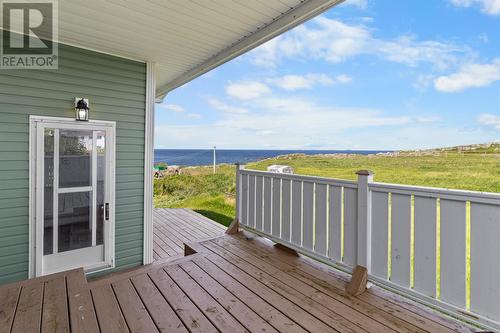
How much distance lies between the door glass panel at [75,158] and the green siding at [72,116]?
25 cm

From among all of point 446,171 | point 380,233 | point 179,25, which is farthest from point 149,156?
point 446,171

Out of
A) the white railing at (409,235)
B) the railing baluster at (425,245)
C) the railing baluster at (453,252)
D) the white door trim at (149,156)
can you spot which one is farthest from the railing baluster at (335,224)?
the white door trim at (149,156)

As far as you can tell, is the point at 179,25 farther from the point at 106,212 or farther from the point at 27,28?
the point at 106,212

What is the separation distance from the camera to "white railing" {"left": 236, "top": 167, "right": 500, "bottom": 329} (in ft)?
5.20

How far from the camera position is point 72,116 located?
3.03 metres

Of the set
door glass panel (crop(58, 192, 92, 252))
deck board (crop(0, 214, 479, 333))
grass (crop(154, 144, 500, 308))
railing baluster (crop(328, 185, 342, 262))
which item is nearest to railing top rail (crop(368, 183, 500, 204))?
railing baluster (crop(328, 185, 342, 262))

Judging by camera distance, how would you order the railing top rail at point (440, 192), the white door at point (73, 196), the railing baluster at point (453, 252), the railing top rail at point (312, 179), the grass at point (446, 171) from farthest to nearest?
the grass at point (446, 171) < the white door at point (73, 196) < the railing top rail at point (312, 179) < the railing baluster at point (453, 252) < the railing top rail at point (440, 192)

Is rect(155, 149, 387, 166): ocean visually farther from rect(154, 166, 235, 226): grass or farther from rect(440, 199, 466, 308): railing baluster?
rect(440, 199, 466, 308): railing baluster

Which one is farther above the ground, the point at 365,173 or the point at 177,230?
the point at 365,173

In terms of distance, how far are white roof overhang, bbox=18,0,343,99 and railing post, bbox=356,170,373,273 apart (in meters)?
1.46

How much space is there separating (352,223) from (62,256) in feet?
11.0

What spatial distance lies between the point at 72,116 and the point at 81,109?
15cm

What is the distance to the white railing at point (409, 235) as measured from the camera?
1.58 meters

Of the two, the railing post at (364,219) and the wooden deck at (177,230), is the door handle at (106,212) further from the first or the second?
the railing post at (364,219)
